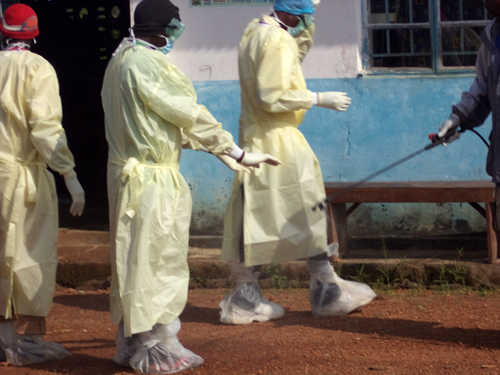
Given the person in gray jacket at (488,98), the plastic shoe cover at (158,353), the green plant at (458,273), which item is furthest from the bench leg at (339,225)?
the plastic shoe cover at (158,353)

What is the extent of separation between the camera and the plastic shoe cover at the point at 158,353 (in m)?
3.86

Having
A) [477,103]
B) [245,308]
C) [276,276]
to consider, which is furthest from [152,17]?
[276,276]

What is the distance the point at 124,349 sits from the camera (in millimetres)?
4070

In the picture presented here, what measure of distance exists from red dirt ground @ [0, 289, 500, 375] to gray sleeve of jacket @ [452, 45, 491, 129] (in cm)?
129

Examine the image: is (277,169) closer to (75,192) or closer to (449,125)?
(449,125)

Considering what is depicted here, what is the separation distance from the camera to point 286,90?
4672 mm

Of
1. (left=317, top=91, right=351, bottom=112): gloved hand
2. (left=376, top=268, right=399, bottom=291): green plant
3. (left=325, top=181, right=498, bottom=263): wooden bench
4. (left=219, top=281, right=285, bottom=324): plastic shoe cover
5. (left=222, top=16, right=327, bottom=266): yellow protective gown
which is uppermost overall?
(left=317, top=91, right=351, bottom=112): gloved hand

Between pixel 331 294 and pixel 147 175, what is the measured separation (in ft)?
5.75

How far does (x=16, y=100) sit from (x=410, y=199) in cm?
332

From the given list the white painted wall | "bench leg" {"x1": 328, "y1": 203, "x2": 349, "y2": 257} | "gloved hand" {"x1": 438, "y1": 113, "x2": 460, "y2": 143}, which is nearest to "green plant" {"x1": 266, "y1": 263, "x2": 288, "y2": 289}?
"bench leg" {"x1": 328, "y1": 203, "x2": 349, "y2": 257}

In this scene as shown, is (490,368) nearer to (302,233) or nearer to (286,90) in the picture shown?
(302,233)

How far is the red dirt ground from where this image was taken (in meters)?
3.98

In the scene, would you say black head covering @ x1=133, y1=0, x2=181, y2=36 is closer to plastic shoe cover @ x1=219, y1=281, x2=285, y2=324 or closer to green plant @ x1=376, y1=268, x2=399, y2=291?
plastic shoe cover @ x1=219, y1=281, x2=285, y2=324

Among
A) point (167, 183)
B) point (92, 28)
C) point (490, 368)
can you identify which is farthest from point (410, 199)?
point (92, 28)
